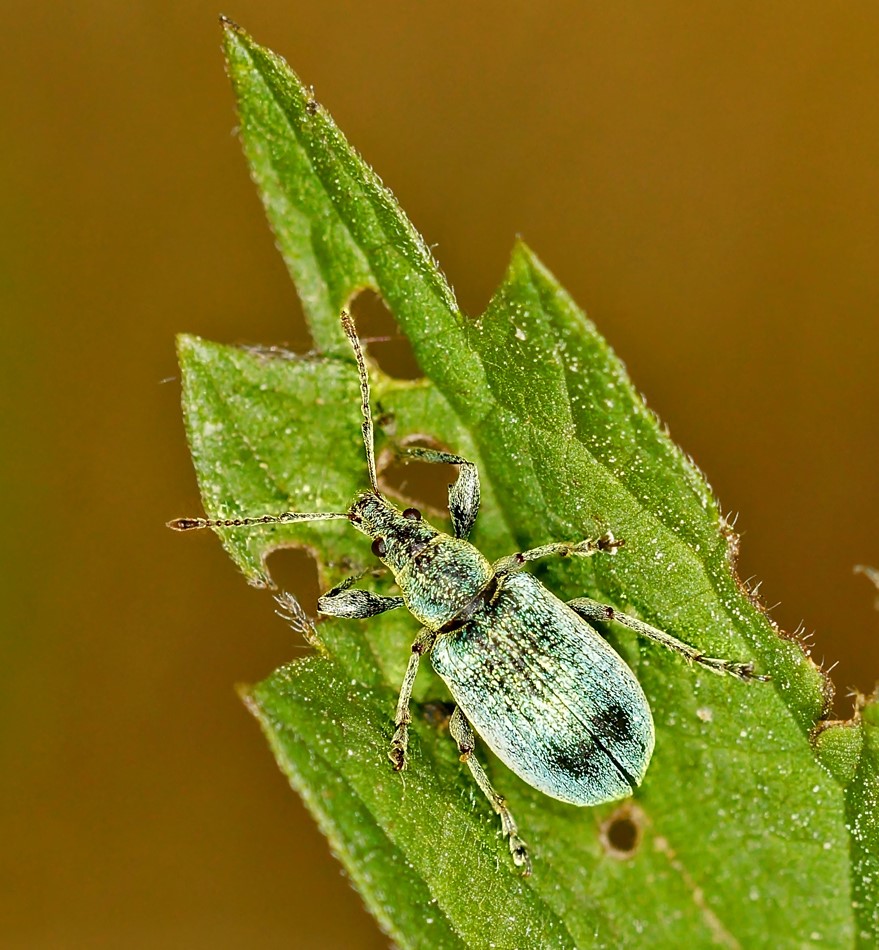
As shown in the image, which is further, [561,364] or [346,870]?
[561,364]

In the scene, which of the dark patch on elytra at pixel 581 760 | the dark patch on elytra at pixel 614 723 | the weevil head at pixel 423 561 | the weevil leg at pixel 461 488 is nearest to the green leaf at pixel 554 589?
the weevil leg at pixel 461 488

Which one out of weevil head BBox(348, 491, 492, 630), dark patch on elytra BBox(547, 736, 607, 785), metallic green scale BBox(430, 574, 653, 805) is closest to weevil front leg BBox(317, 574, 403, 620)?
weevil head BBox(348, 491, 492, 630)

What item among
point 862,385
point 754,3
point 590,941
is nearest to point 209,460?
A: point 590,941

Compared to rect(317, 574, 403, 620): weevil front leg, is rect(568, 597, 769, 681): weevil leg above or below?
below

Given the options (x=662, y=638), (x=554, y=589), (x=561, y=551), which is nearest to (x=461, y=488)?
(x=561, y=551)

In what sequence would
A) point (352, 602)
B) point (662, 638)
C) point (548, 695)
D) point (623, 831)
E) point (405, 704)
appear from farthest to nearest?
point (352, 602) < point (623, 831) < point (548, 695) < point (405, 704) < point (662, 638)

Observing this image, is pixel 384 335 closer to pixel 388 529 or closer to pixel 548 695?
pixel 388 529

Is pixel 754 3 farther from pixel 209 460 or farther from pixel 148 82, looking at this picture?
pixel 209 460

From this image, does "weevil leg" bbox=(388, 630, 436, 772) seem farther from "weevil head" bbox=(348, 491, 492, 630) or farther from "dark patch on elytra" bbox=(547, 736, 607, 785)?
"dark patch on elytra" bbox=(547, 736, 607, 785)
